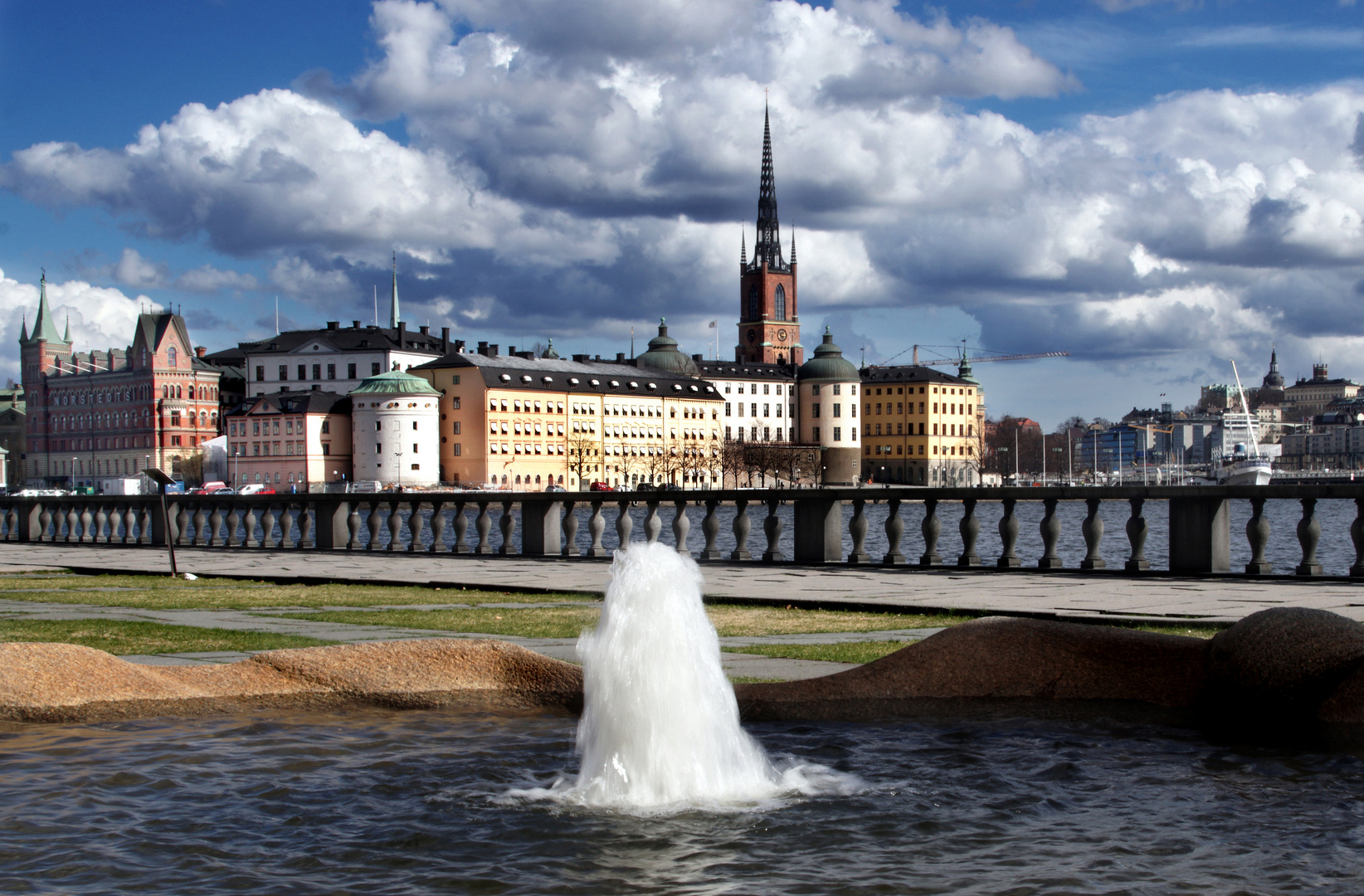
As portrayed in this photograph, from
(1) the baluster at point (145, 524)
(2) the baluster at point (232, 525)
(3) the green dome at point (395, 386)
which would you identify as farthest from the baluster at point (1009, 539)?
(3) the green dome at point (395, 386)

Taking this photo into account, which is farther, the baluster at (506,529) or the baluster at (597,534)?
the baluster at (506,529)

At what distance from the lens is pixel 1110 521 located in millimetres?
92562

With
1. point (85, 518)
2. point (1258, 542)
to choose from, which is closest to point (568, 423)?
point (85, 518)

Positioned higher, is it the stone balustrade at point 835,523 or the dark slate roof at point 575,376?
the dark slate roof at point 575,376

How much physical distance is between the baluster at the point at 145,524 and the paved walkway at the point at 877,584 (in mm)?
8962

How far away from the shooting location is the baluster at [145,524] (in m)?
36.9

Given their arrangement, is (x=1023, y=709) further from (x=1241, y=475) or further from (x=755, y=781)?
(x=1241, y=475)

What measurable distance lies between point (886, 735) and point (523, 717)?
2181 millimetres

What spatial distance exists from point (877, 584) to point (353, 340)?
16722 centimetres

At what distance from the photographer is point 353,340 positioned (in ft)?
585

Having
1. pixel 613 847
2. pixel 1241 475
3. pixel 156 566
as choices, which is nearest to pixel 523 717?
pixel 613 847

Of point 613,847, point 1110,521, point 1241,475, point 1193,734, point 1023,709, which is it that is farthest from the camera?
point 1241,475

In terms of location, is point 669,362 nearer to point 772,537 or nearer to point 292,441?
point 292,441

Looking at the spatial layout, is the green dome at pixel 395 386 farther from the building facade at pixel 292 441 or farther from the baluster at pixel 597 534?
the baluster at pixel 597 534
